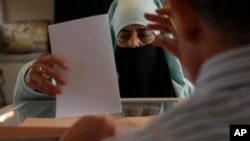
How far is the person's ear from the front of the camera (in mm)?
287

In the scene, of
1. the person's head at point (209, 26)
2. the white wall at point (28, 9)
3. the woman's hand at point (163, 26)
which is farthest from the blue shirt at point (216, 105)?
the white wall at point (28, 9)

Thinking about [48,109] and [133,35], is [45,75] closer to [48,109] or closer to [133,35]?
[48,109]

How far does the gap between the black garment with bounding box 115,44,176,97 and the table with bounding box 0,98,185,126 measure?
277mm

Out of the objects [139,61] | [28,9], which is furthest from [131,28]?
[28,9]

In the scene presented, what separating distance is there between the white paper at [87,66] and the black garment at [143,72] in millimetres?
422

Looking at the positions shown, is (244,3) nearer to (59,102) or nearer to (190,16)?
(190,16)

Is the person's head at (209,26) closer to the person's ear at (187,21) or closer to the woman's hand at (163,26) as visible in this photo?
the person's ear at (187,21)

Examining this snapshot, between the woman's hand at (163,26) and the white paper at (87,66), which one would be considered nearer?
the woman's hand at (163,26)

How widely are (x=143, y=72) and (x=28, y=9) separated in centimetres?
237

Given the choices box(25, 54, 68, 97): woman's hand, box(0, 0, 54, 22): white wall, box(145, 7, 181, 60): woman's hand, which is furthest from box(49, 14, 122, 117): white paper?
box(0, 0, 54, 22): white wall

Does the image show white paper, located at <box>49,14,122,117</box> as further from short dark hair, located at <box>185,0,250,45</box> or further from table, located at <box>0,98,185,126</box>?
short dark hair, located at <box>185,0,250,45</box>

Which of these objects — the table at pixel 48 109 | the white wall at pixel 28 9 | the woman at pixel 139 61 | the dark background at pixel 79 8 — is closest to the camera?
the table at pixel 48 109

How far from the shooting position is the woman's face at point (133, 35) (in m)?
1.19

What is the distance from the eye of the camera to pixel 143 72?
127cm
